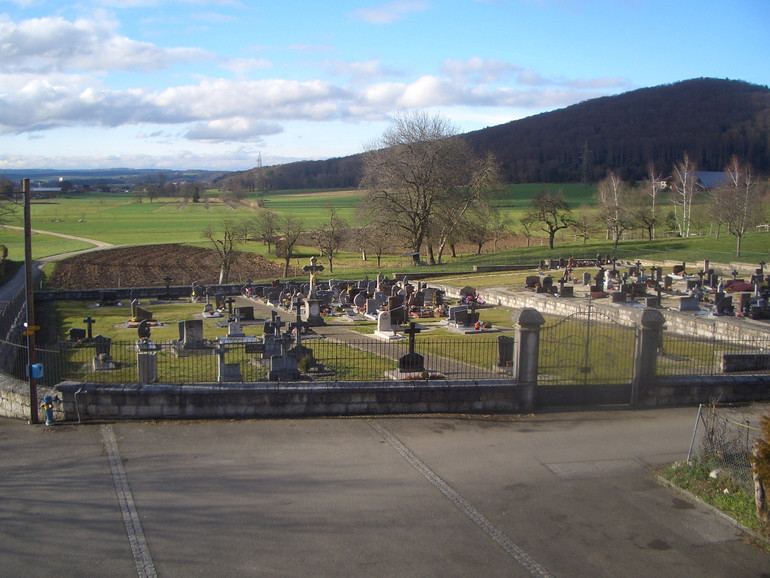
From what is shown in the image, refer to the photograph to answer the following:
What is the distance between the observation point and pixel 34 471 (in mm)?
9625

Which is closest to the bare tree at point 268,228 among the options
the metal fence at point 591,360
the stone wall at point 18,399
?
the stone wall at point 18,399

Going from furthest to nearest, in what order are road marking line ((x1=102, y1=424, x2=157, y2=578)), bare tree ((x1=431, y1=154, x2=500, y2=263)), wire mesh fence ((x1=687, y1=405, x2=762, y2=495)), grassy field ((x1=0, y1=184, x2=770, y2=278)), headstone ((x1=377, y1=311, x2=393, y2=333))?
bare tree ((x1=431, y1=154, x2=500, y2=263)) → grassy field ((x1=0, y1=184, x2=770, y2=278)) → headstone ((x1=377, y1=311, x2=393, y2=333)) → wire mesh fence ((x1=687, y1=405, x2=762, y2=495)) → road marking line ((x1=102, y1=424, x2=157, y2=578))

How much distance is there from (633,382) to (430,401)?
410 cm

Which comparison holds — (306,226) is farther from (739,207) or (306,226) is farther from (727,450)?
(727,450)

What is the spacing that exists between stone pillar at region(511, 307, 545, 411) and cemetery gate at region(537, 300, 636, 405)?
13.4 inches

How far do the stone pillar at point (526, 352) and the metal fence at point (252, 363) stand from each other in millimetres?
1361

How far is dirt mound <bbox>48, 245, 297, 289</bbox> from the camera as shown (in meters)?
46.9

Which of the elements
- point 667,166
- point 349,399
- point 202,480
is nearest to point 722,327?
point 349,399

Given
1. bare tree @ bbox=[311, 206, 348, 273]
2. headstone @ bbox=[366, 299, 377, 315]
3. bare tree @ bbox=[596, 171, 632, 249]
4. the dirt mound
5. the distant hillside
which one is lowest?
the dirt mound

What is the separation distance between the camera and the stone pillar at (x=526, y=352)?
12492 mm

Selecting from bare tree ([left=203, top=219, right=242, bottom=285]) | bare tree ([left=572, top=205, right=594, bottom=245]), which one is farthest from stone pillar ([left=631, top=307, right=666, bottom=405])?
bare tree ([left=572, top=205, right=594, bottom=245])

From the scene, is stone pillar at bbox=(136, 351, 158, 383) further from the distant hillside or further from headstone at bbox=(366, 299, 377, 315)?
the distant hillside

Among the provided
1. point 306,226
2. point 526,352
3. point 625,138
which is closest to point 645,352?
point 526,352

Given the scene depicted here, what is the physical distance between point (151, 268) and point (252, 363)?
134 feet
